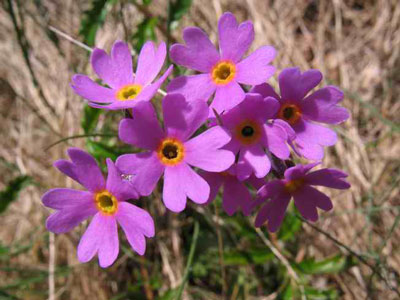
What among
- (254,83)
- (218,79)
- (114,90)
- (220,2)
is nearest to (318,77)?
(254,83)

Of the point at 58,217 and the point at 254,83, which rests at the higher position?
the point at 254,83

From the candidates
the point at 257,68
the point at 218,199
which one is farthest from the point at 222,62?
the point at 218,199

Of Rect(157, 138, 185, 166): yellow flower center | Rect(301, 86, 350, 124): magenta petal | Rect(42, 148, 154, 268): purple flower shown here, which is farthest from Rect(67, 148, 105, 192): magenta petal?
Rect(301, 86, 350, 124): magenta petal

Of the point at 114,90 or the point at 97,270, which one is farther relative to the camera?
the point at 97,270

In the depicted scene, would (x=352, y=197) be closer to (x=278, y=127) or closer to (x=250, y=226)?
(x=250, y=226)

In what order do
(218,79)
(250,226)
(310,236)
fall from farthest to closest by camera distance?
(310,236) → (250,226) → (218,79)

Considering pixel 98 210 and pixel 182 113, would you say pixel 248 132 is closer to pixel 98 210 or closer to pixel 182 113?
pixel 182 113
